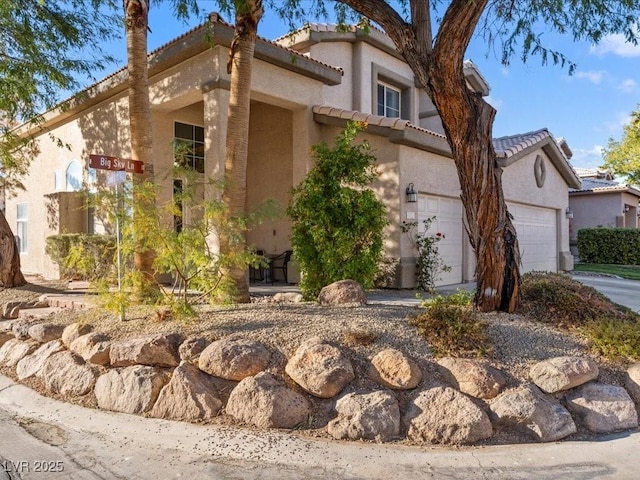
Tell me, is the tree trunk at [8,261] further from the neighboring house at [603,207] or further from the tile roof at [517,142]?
the neighboring house at [603,207]

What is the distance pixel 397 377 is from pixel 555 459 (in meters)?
1.41

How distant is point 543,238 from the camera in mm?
16281

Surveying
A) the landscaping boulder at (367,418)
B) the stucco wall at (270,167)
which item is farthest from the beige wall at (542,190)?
the landscaping boulder at (367,418)

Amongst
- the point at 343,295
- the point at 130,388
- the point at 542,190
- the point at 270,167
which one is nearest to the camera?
the point at 130,388

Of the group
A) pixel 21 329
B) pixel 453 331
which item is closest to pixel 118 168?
pixel 21 329

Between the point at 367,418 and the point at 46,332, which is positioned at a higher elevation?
the point at 46,332

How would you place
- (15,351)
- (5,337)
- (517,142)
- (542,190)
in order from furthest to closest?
A: (542,190)
(517,142)
(5,337)
(15,351)

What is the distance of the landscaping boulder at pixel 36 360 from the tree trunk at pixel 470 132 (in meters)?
5.45

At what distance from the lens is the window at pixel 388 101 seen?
621 inches

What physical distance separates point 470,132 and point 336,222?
317cm

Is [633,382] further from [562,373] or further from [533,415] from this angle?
[533,415]

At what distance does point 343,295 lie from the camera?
6664 mm

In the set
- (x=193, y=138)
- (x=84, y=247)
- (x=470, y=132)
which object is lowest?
(x=84, y=247)

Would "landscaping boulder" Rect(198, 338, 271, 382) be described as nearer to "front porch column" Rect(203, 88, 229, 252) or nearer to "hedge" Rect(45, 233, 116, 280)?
"hedge" Rect(45, 233, 116, 280)
